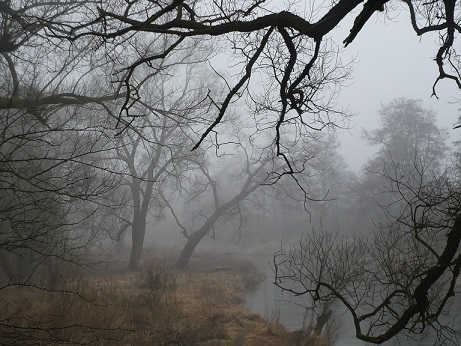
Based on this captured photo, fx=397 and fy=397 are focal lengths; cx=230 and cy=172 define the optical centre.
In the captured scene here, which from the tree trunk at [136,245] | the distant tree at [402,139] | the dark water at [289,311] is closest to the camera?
the dark water at [289,311]

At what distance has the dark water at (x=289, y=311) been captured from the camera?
37.6 feet

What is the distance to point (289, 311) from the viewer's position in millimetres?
15289

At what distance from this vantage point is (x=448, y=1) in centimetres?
314

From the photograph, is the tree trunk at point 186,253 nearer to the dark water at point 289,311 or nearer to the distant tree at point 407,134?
the dark water at point 289,311

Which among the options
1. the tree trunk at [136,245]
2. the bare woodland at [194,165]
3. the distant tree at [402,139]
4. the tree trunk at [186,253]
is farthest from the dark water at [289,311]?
the distant tree at [402,139]

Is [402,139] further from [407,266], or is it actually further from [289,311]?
[407,266]

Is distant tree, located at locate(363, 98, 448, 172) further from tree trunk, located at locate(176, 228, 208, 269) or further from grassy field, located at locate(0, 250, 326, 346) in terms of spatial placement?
grassy field, located at locate(0, 250, 326, 346)

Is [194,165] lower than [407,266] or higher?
higher

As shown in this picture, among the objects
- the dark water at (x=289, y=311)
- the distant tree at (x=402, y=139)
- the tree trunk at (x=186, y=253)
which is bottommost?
the dark water at (x=289, y=311)

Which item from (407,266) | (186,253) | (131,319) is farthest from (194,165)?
(407,266)

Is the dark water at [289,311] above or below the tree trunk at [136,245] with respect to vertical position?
below

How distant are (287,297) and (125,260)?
11.9m

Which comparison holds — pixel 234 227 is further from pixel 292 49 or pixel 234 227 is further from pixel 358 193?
pixel 292 49

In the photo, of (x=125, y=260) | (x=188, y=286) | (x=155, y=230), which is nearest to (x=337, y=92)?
(x=188, y=286)
